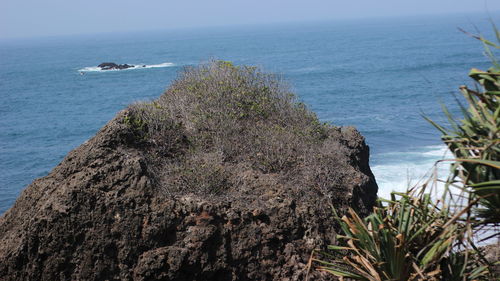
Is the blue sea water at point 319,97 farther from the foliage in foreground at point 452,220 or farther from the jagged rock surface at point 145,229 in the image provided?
the foliage in foreground at point 452,220

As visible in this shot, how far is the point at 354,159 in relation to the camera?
11.5m

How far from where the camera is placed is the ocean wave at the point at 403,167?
74.9ft

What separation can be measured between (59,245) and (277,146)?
428 centimetres

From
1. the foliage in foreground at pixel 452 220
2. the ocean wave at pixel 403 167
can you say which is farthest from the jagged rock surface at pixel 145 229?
the ocean wave at pixel 403 167

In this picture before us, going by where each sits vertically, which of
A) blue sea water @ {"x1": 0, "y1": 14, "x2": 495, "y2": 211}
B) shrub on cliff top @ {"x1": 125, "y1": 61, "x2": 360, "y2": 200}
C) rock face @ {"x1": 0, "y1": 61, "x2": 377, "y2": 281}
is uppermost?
shrub on cliff top @ {"x1": 125, "y1": 61, "x2": 360, "y2": 200}

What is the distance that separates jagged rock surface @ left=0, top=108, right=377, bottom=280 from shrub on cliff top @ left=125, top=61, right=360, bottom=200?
1.81ft

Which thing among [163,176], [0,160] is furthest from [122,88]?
[163,176]

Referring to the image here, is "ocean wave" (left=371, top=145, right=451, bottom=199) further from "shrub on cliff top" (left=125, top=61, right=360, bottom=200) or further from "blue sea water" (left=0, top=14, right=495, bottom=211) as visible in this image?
"shrub on cliff top" (left=125, top=61, right=360, bottom=200)

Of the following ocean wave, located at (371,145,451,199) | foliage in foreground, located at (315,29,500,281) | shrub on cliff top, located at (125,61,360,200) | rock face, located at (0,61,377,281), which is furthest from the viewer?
ocean wave, located at (371,145,451,199)

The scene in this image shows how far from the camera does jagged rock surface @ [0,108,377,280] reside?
8109 millimetres

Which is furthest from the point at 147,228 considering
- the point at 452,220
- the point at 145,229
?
the point at 452,220

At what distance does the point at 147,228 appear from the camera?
816cm

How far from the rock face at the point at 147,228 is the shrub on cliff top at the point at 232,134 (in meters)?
0.51

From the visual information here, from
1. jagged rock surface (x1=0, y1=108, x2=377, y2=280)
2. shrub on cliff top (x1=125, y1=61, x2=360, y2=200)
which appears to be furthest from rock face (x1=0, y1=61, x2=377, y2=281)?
shrub on cliff top (x1=125, y1=61, x2=360, y2=200)
